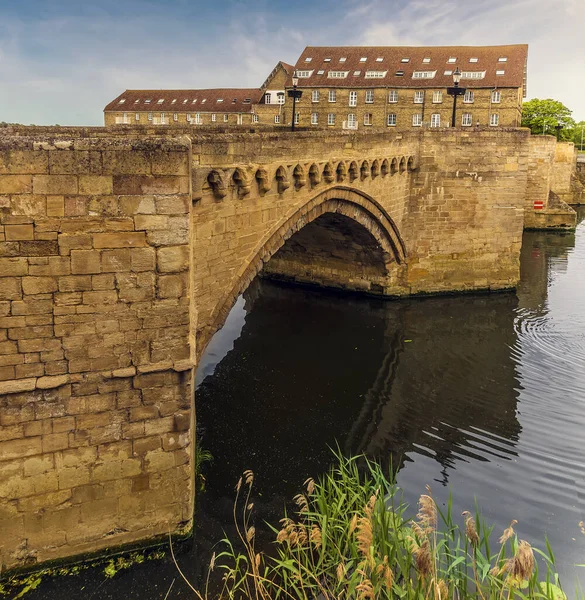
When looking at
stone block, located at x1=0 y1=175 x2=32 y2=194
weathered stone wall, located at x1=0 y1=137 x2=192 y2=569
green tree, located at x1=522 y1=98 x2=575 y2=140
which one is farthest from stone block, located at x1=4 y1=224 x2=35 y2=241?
green tree, located at x1=522 y1=98 x2=575 y2=140

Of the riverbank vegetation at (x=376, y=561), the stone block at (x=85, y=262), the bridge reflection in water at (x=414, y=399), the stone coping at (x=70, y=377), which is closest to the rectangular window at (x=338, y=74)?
the bridge reflection in water at (x=414, y=399)

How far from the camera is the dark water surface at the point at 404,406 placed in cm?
834

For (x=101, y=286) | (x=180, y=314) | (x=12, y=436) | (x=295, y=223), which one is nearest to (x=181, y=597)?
(x=12, y=436)

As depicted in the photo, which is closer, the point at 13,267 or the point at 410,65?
the point at 13,267

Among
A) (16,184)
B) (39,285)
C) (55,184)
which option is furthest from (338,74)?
(39,285)

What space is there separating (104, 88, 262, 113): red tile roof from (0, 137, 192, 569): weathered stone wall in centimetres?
5128

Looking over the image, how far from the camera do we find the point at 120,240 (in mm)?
6160

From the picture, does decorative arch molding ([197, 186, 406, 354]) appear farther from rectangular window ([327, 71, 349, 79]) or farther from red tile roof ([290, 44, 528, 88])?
rectangular window ([327, 71, 349, 79])

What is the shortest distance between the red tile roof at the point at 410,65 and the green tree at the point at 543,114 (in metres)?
12.7

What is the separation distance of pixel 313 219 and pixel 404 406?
14.5 feet

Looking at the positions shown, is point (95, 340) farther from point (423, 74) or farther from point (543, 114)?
point (543, 114)

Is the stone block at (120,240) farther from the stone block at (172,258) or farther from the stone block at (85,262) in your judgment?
the stone block at (172,258)

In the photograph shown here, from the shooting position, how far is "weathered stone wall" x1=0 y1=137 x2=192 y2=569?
588cm

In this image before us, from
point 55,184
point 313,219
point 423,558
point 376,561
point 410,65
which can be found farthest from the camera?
point 410,65
